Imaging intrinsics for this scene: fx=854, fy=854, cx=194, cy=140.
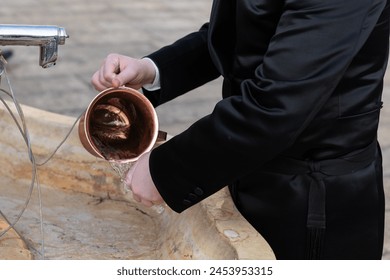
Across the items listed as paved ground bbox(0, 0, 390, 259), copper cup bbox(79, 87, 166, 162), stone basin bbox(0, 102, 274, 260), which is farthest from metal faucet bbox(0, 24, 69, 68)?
paved ground bbox(0, 0, 390, 259)

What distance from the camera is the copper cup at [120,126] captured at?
170 centimetres

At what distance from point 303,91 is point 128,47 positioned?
3502 mm

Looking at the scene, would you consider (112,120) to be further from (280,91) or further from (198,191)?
(280,91)

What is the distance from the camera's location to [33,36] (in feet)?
5.02

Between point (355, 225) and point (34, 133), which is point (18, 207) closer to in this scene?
point (34, 133)

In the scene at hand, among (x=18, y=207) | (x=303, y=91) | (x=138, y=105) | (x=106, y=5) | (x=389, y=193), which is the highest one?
(x=303, y=91)

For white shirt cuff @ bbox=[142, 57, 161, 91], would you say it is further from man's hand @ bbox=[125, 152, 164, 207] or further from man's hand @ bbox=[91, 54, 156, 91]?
man's hand @ bbox=[125, 152, 164, 207]

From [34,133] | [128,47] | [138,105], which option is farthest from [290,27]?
[128,47]

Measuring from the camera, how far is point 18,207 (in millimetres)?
2133

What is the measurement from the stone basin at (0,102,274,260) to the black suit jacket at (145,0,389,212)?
0.43ft

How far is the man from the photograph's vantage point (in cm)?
138

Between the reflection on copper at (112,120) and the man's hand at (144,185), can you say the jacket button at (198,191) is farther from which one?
the reflection on copper at (112,120)

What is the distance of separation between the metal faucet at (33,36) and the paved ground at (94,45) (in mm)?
1793

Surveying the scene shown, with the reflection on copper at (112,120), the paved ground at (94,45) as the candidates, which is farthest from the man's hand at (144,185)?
the paved ground at (94,45)
